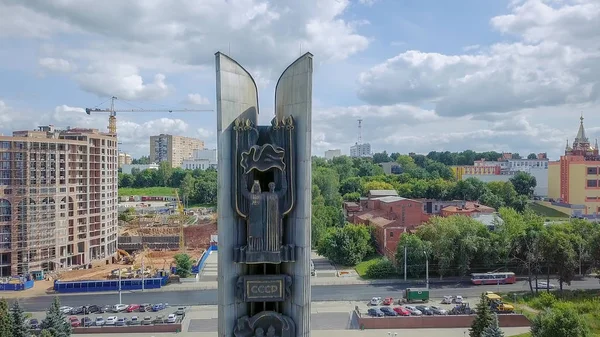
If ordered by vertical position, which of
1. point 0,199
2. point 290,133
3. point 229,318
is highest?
point 290,133

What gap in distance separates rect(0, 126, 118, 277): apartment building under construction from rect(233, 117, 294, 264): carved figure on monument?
1550 inches

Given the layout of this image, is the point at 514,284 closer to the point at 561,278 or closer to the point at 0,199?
the point at 561,278

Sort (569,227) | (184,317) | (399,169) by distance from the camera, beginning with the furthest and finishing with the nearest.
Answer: (399,169), (569,227), (184,317)

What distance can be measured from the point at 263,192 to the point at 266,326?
4955 millimetres

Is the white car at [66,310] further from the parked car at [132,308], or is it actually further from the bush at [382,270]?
the bush at [382,270]

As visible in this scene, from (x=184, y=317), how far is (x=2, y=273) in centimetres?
2555

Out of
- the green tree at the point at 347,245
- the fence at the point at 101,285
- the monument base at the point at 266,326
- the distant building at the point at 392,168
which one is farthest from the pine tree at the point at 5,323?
the distant building at the point at 392,168

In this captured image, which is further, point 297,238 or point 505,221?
point 505,221

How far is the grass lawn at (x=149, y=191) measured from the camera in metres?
122

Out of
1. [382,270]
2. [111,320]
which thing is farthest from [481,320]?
[111,320]

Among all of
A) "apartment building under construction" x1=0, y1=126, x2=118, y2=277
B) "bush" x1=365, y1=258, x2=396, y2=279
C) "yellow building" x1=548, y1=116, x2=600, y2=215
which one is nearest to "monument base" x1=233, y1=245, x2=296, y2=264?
"bush" x1=365, y1=258, x2=396, y2=279

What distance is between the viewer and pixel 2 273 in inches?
1800

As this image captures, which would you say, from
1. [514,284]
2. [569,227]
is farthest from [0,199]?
[569,227]

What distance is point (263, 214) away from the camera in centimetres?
1653
